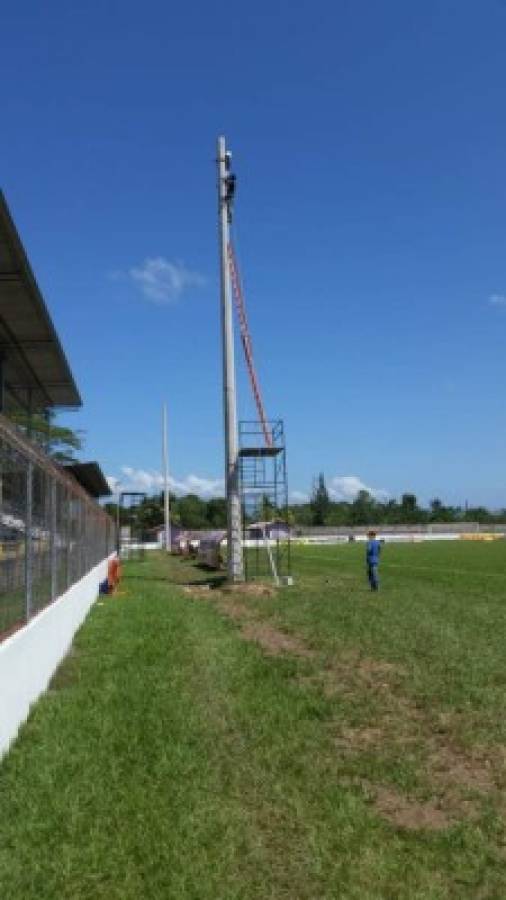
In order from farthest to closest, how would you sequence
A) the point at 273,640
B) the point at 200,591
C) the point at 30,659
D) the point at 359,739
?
the point at 200,591, the point at 273,640, the point at 30,659, the point at 359,739

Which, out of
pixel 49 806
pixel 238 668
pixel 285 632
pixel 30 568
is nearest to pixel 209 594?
pixel 285 632

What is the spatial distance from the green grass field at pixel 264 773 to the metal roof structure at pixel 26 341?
5.10 m

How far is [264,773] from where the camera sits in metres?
7.23

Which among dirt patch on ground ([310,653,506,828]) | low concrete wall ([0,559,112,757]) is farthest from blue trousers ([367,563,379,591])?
dirt patch on ground ([310,653,506,828])

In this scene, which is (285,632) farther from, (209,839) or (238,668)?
(209,839)

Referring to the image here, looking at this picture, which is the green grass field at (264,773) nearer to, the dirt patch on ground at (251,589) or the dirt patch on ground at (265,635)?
the dirt patch on ground at (265,635)

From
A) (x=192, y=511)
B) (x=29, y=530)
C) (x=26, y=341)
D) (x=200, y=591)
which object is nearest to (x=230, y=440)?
(x=200, y=591)

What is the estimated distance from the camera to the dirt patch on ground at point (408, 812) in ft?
20.3

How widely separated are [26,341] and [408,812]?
14034mm

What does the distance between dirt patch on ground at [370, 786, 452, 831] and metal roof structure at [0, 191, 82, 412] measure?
6896mm

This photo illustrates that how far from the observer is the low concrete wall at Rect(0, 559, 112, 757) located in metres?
7.83

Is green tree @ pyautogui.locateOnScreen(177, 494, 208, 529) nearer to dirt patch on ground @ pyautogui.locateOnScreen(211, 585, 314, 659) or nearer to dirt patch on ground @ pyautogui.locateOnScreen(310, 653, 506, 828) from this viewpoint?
dirt patch on ground @ pyautogui.locateOnScreen(211, 585, 314, 659)

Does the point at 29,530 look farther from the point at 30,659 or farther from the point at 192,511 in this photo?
the point at 192,511

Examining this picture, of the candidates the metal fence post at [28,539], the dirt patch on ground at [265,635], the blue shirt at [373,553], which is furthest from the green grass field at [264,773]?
the blue shirt at [373,553]
